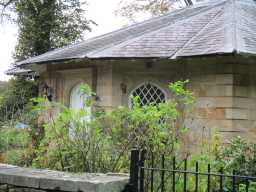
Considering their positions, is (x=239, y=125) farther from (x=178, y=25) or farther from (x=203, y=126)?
(x=178, y=25)

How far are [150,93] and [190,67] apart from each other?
1.28 meters

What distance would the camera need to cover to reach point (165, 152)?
672 cm

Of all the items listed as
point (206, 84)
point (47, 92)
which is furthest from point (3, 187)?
point (47, 92)

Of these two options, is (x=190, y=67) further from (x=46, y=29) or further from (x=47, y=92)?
(x=46, y=29)

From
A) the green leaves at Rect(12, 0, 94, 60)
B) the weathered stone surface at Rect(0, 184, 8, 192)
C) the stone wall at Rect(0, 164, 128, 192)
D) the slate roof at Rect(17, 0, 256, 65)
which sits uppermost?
the green leaves at Rect(12, 0, 94, 60)

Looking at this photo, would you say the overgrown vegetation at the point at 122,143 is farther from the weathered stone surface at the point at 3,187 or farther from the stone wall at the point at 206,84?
the stone wall at the point at 206,84

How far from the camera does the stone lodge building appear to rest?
397 inches

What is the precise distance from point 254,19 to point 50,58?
5.70 metres

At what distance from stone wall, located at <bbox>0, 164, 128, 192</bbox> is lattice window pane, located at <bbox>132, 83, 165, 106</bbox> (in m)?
5.96

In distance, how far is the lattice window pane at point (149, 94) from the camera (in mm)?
11367

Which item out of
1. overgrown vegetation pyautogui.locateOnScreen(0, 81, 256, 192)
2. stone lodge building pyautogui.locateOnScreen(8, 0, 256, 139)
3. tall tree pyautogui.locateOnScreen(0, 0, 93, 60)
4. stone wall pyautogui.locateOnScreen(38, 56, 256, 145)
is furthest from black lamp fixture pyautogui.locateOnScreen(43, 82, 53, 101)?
tall tree pyautogui.locateOnScreen(0, 0, 93, 60)

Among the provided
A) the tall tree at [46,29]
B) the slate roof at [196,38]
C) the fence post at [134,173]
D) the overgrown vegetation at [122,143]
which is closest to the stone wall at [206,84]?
the slate roof at [196,38]

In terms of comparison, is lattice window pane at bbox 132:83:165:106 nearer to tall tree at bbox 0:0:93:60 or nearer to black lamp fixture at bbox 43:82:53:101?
black lamp fixture at bbox 43:82:53:101

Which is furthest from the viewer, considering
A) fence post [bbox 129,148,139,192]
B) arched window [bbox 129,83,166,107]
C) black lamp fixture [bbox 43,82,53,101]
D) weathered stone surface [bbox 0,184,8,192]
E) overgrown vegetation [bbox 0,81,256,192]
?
black lamp fixture [bbox 43,82,53,101]
